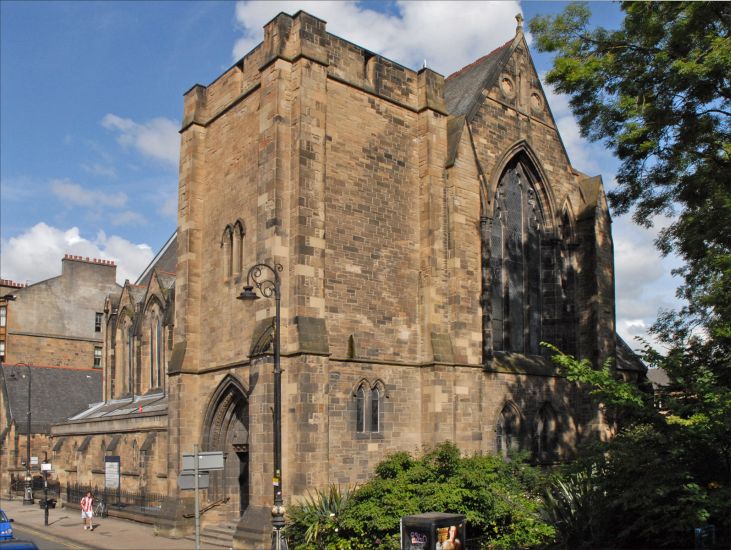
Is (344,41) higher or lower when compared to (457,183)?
higher

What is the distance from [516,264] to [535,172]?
331 centimetres

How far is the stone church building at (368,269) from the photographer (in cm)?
1933

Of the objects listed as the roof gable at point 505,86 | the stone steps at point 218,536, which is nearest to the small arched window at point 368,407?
the stone steps at point 218,536

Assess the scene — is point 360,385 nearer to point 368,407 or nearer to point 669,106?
point 368,407

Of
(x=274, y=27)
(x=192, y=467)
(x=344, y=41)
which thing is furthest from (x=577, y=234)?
(x=192, y=467)

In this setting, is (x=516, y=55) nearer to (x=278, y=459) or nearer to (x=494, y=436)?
(x=494, y=436)

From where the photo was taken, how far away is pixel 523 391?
23.9 meters

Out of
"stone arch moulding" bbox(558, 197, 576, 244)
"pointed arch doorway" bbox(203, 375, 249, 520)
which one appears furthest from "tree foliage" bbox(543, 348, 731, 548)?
"stone arch moulding" bbox(558, 197, 576, 244)

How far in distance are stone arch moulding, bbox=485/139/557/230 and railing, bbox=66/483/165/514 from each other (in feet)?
50.5

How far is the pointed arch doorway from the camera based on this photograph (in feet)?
70.9

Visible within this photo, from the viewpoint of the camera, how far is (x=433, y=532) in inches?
531

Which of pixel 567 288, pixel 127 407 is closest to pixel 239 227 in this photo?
pixel 567 288

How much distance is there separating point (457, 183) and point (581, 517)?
10.5 metres

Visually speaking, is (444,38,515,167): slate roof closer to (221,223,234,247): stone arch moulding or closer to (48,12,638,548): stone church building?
(48,12,638,548): stone church building
